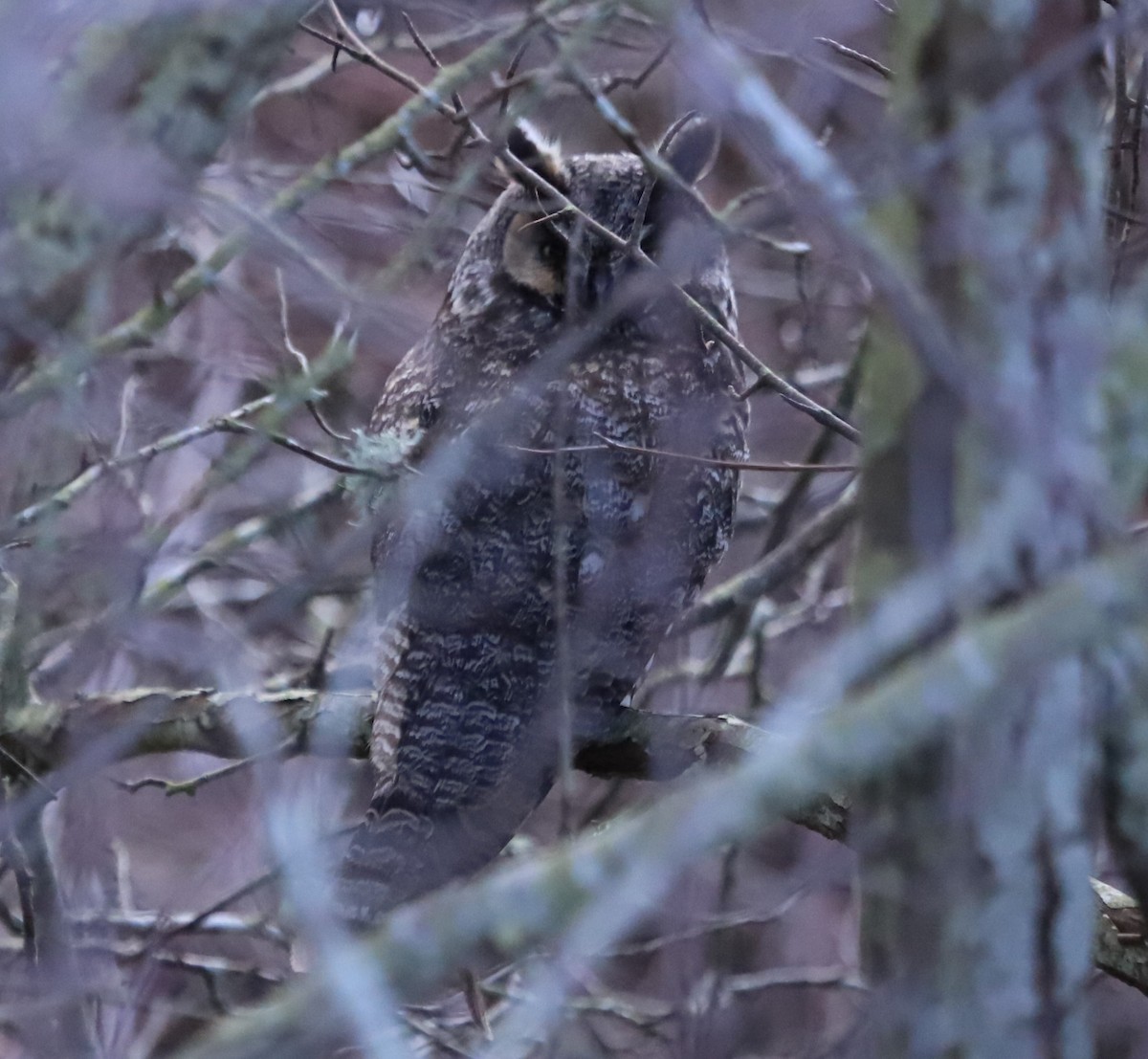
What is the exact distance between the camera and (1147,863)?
1371 millimetres

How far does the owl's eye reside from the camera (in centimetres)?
339

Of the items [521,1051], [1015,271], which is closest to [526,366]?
[521,1051]

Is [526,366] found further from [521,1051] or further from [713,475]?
[521,1051]

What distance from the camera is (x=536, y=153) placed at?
326 cm

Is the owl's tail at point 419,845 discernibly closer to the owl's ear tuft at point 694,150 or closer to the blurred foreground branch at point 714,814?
the owl's ear tuft at point 694,150

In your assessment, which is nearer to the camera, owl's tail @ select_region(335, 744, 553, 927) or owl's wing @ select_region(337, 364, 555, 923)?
owl's tail @ select_region(335, 744, 553, 927)

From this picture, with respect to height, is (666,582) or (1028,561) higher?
(1028,561)

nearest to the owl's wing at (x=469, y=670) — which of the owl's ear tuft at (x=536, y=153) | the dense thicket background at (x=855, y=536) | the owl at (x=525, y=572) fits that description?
the owl at (x=525, y=572)

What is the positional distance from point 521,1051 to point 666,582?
41.9 inches

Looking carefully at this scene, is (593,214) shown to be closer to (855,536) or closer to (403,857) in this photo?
(403,857)

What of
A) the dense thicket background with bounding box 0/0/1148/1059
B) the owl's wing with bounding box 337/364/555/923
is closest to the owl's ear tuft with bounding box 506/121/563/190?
the dense thicket background with bounding box 0/0/1148/1059

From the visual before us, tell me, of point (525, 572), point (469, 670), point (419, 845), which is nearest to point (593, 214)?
point (525, 572)

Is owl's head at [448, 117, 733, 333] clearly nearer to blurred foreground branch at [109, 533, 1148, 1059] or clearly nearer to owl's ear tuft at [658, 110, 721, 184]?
owl's ear tuft at [658, 110, 721, 184]

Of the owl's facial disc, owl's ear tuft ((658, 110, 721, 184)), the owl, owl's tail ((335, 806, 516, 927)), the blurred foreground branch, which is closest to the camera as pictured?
the blurred foreground branch
